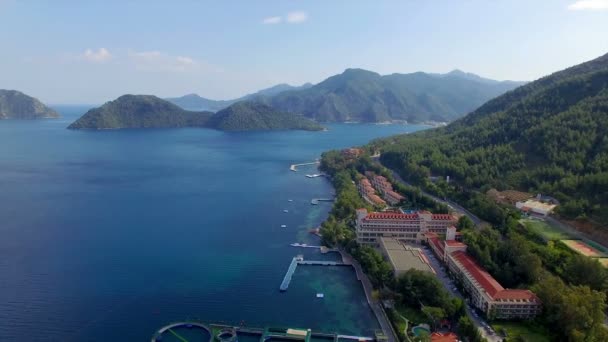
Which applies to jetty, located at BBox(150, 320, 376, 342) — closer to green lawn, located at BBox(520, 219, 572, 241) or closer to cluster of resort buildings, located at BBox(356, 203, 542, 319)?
cluster of resort buildings, located at BBox(356, 203, 542, 319)

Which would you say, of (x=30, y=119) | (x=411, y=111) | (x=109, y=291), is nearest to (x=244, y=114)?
(x=411, y=111)

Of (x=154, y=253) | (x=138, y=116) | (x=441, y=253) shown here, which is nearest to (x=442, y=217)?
(x=441, y=253)

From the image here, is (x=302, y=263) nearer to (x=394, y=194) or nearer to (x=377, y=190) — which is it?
(x=394, y=194)

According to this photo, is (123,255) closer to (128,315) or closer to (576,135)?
(128,315)

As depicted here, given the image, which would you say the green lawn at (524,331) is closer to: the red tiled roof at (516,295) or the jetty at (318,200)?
the red tiled roof at (516,295)

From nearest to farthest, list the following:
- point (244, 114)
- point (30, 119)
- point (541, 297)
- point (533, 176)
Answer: point (541, 297) → point (533, 176) → point (244, 114) → point (30, 119)

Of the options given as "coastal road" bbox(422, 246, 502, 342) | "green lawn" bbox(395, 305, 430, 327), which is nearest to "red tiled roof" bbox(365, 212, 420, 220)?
A: "coastal road" bbox(422, 246, 502, 342)
